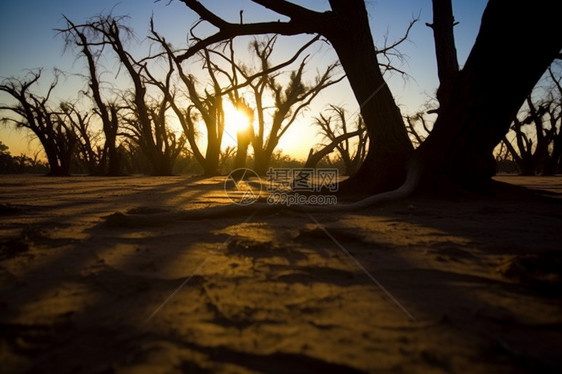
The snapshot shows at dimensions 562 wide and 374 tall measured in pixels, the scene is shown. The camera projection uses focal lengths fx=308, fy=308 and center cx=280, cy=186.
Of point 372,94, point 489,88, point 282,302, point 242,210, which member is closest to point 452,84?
point 489,88

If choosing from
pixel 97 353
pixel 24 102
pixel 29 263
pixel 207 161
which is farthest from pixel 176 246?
pixel 24 102

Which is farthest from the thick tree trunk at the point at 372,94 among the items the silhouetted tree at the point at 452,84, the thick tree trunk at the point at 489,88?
the thick tree trunk at the point at 489,88

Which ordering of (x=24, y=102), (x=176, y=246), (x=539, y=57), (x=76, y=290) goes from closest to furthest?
(x=76, y=290), (x=176, y=246), (x=539, y=57), (x=24, y=102)

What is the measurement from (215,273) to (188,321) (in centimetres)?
44

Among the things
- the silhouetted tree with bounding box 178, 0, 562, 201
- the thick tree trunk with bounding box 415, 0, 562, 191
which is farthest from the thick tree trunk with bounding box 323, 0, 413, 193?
the thick tree trunk with bounding box 415, 0, 562, 191

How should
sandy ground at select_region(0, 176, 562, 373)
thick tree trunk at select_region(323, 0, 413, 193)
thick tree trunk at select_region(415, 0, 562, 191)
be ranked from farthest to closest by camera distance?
thick tree trunk at select_region(323, 0, 413, 193)
thick tree trunk at select_region(415, 0, 562, 191)
sandy ground at select_region(0, 176, 562, 373)

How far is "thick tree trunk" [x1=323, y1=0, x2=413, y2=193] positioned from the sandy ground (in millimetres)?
2453

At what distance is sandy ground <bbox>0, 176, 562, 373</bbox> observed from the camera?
2.83ft

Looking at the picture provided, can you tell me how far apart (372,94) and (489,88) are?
5.04ft

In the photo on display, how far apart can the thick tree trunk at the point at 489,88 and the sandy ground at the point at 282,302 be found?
6.62 feet

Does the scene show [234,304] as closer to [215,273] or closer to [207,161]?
[215,273]

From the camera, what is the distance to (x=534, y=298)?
3.85 feet

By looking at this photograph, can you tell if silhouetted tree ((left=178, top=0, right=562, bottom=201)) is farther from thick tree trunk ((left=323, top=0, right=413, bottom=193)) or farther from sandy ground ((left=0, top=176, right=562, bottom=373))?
sandy ground ((left=0, top=176, right=562, bottom=373))

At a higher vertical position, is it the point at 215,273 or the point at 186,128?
the point at 186,128
